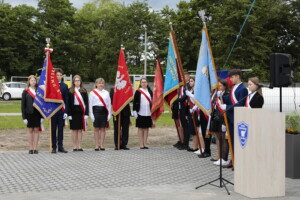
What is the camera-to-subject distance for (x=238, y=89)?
31.8 feet

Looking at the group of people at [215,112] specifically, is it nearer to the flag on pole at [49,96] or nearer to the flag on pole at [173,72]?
the flag on pole at [173,72]

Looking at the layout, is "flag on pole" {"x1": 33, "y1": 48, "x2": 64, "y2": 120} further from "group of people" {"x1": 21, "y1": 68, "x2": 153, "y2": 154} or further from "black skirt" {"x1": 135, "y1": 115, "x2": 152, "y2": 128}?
"black skirt" {"x1": 135, "y1": 115, "x2": 152, "y2": 128}

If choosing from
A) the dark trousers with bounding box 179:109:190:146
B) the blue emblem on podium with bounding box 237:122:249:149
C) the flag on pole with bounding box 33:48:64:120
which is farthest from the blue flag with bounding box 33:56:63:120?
the blue emblem on podium with bounding box 237:122:249:149

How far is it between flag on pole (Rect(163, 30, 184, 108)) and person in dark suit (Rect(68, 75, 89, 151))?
7.00ft

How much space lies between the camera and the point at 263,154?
23.3ft

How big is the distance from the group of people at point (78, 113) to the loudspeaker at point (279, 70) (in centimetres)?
552

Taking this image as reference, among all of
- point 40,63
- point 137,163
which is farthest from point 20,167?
point 40,63

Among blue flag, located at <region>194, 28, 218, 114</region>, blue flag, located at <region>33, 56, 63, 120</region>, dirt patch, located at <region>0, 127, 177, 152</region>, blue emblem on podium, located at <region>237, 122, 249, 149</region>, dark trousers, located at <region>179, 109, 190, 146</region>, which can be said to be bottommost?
dirt patch, located at <region>0, 127, 177, 152</region>

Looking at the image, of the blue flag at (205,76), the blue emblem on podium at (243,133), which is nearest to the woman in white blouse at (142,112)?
the blue flag at (205,76)

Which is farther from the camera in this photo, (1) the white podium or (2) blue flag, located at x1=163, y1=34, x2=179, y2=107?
(2) blue flag, located at x1=163, y1=34, x2=179, y2=107

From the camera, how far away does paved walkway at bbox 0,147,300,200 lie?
7344 millimetres

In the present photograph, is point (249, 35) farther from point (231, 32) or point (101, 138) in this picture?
point (101, 138)

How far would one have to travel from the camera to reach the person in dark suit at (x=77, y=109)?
12.3 metres

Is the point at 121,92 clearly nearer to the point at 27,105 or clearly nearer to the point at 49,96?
the point at 49,96
